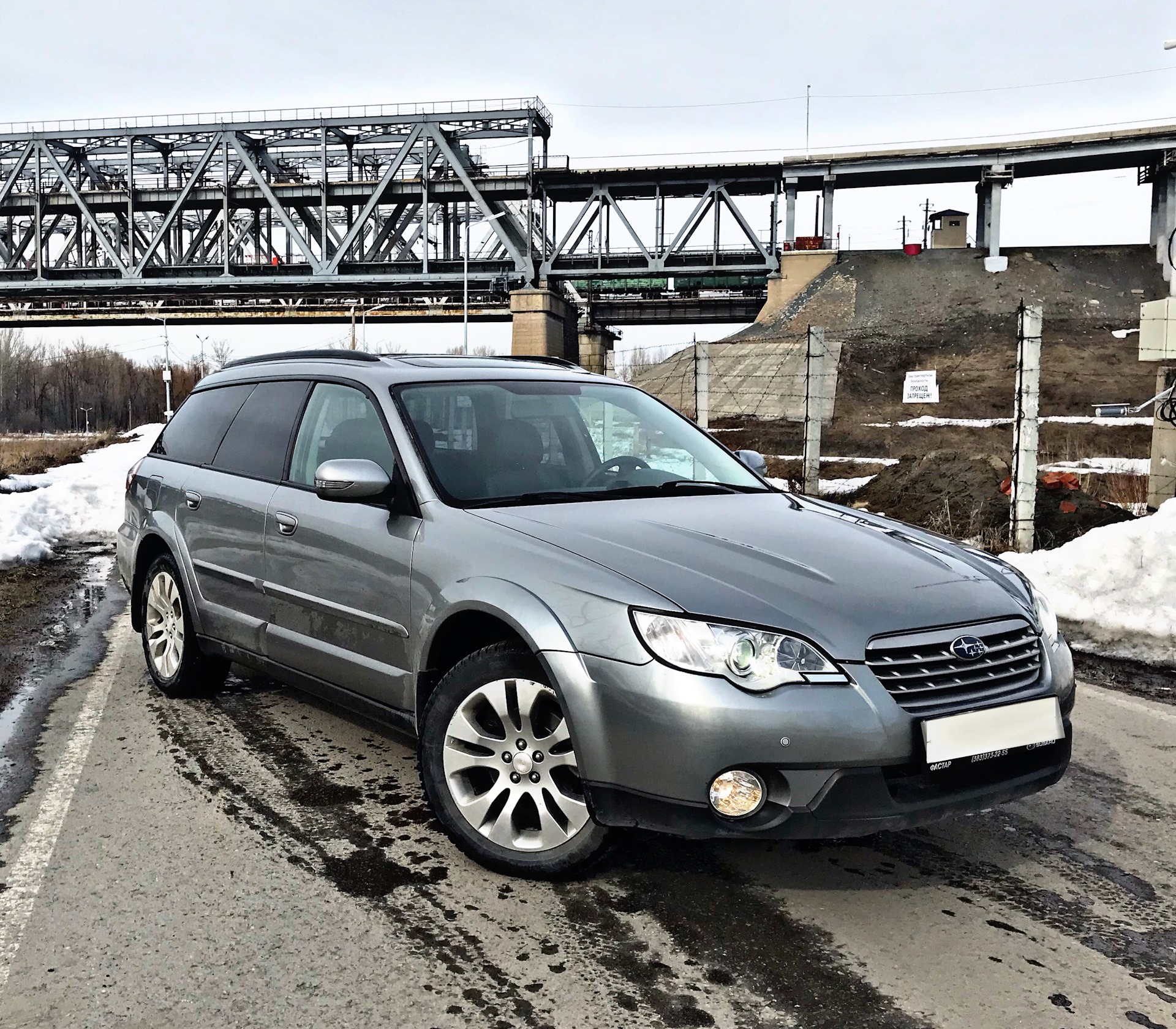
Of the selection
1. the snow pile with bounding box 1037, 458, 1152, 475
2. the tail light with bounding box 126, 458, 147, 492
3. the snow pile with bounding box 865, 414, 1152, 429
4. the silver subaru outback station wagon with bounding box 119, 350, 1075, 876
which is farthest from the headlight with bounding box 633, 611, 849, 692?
the snow pile with bounding box 865, 414, 1152, 429

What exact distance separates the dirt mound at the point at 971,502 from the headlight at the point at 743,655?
799 cm

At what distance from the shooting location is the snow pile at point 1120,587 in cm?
694

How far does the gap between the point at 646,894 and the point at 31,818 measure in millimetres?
A: 2329

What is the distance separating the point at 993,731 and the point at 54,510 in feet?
47.1

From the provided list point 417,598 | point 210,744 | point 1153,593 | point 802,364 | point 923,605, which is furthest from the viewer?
point 802,364

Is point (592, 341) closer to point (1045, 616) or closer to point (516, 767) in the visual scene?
point (1045, 616)

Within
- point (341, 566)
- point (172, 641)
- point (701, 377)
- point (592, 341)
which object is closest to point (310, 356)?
point (341, 566)

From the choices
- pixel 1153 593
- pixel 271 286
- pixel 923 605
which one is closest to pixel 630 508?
pixel 923 605

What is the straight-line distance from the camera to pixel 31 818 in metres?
4.02

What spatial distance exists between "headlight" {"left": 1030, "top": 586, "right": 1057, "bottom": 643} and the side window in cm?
242

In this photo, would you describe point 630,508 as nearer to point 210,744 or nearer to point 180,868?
point 180,868

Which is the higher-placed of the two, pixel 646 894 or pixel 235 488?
pixel 235 488

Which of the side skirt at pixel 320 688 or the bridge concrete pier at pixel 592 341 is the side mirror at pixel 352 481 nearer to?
the side skirt at pixel 320 688

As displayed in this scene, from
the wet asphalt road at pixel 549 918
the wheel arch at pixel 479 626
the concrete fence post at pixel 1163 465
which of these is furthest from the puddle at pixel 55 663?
the concrete fence post at pixel 1163 465
